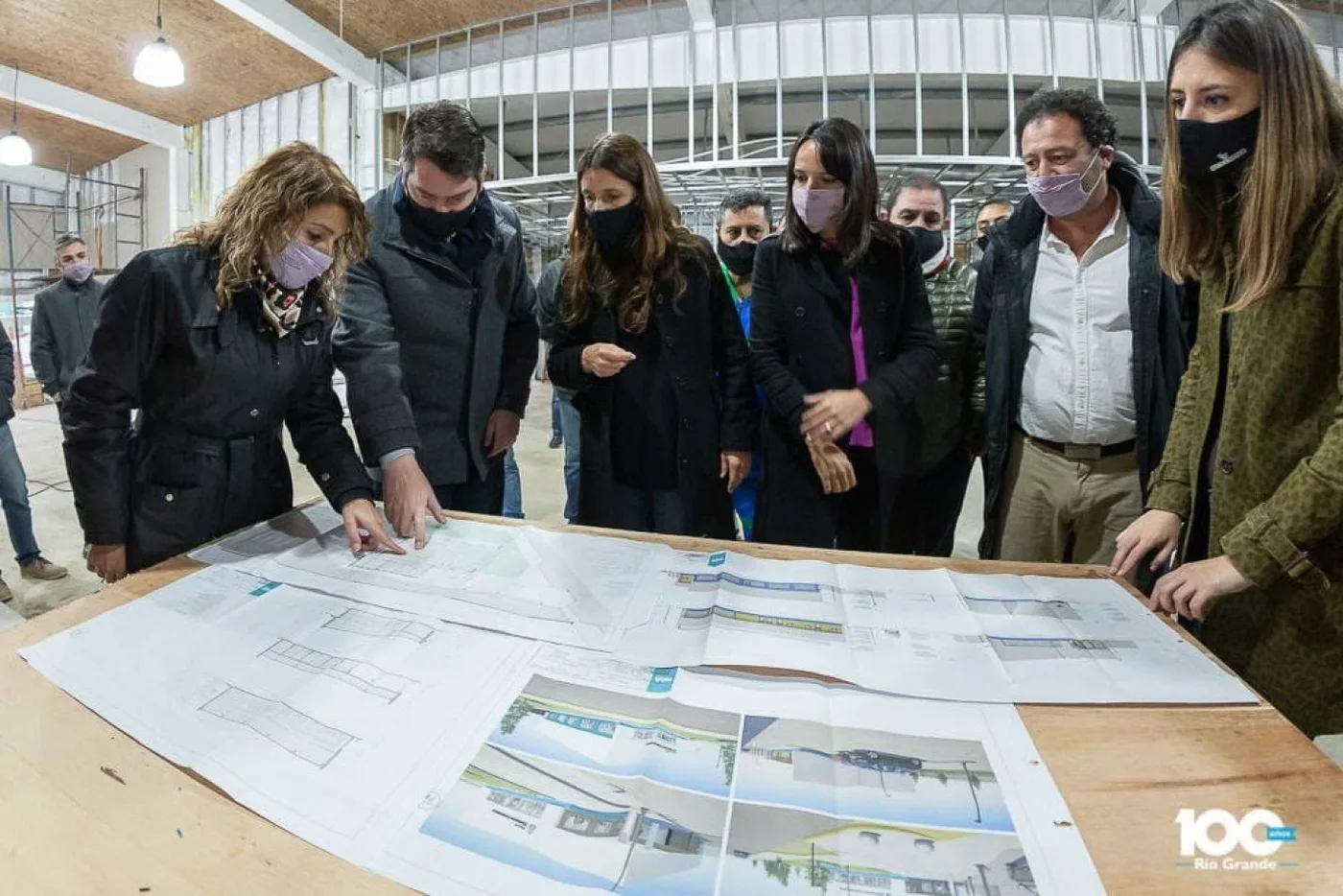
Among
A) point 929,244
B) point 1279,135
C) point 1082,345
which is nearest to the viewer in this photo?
point 1279,135

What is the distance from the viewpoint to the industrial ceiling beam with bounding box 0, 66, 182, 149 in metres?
5.62

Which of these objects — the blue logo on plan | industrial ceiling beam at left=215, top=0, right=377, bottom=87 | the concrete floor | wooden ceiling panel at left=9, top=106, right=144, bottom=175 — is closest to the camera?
the blue logo on plan

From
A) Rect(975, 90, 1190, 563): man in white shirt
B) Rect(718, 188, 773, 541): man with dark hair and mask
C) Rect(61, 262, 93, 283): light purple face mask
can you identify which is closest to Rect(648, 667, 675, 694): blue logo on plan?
Rect(975, 90, 1190, 563): man in white shirt

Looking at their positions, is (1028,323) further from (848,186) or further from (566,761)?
(566,761)

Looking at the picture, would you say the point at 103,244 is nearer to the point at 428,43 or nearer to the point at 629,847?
the point at 428,43

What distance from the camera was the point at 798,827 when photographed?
20.1 inches

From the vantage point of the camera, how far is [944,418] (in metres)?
1.77

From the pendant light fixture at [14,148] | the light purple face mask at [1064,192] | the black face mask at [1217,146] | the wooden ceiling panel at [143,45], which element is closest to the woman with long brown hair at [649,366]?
the light purple face mask at [1064,192]

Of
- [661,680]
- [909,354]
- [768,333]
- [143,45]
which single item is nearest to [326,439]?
[661,680]

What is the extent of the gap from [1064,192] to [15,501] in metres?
3.64

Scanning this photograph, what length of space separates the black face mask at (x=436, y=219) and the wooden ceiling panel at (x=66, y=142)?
733 cm

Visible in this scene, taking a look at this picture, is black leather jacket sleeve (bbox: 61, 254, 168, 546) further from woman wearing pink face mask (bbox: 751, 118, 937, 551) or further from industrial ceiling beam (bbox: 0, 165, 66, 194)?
industrial ceiling beam (bbox: 0, 165, 66, 194)

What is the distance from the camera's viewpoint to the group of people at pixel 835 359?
2.93 ft

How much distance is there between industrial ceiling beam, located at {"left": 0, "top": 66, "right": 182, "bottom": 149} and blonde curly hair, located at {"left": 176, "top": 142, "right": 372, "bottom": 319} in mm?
6732
